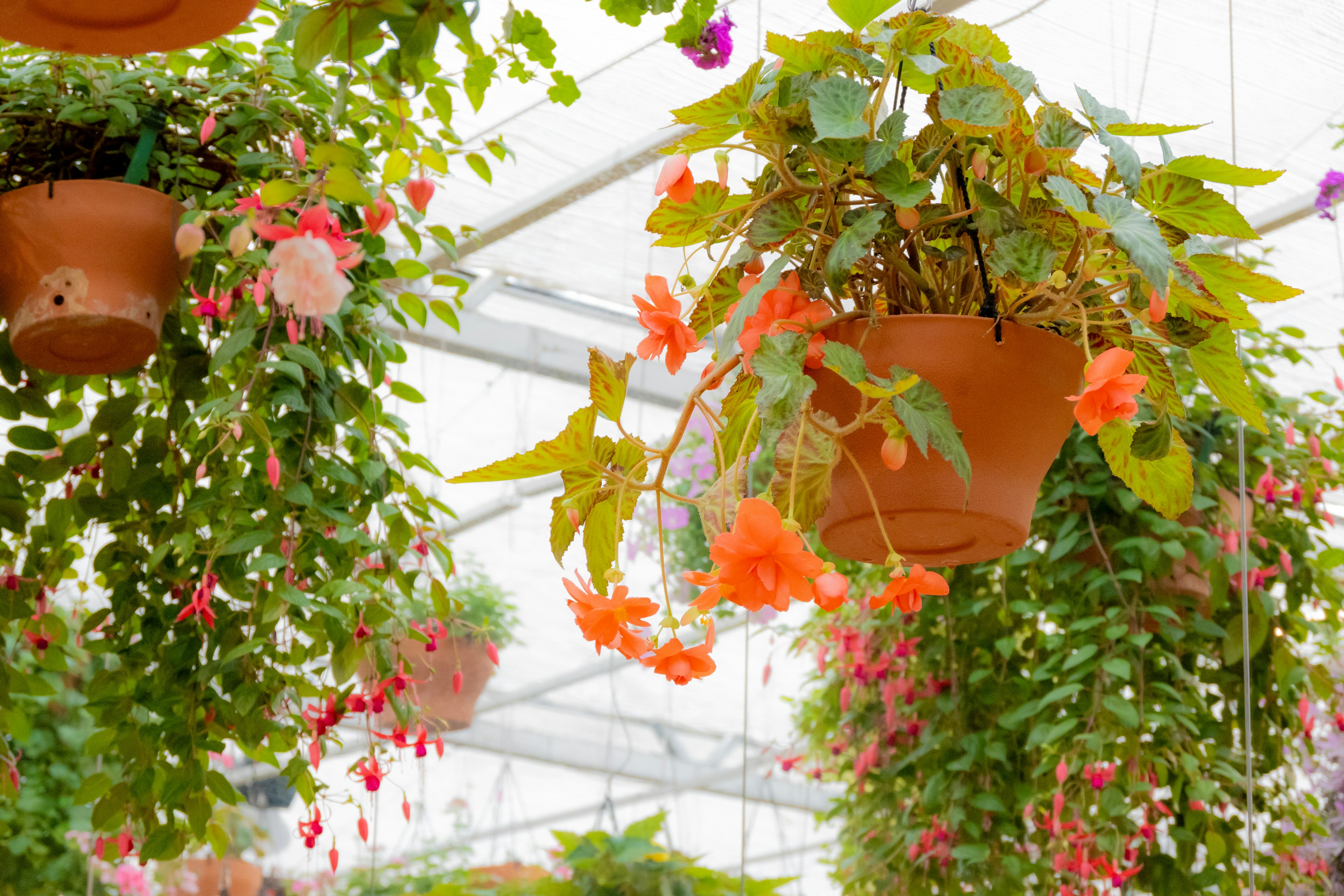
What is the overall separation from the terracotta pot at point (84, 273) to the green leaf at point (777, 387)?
799 millimetres

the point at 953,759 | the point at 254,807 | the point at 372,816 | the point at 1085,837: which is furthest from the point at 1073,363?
the point at 254,807

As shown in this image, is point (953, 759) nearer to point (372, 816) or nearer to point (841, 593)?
point (372, 816)

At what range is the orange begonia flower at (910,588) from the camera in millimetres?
808

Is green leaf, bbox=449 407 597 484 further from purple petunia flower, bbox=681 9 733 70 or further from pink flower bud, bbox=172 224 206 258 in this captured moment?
purple petunia flower, bbox=681 9 733 70

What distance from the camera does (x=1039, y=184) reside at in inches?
35.2

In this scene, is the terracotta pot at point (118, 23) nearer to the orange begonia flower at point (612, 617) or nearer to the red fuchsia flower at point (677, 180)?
the red fuchsia flower at point (677, 180)

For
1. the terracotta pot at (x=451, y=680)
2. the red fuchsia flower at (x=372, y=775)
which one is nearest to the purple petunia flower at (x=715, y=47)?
the red fuchsia flower at (x=372, y=775)

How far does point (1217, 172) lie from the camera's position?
840mm

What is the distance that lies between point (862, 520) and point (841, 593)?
0.20 meters

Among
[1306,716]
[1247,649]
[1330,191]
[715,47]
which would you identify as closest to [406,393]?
[715,47]

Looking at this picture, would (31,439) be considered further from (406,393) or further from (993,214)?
(993,214)

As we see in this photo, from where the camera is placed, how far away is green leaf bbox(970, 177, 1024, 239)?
2.75ft

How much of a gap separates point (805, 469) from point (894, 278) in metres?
0.21

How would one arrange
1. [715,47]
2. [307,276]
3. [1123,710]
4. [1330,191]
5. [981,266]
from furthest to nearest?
1. [1330,191]
2. [1123,710]
3. [715,47]
4. [981,266]
5. [307,276]
